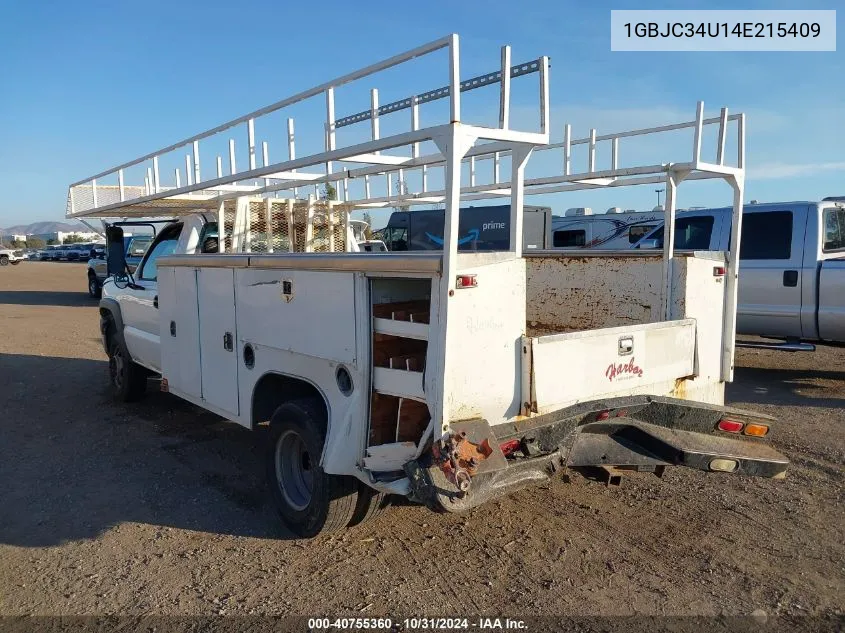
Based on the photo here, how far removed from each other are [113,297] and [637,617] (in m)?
6.44

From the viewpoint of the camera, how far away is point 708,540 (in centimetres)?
409

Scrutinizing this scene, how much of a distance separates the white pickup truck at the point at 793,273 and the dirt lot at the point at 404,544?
8.04 ft

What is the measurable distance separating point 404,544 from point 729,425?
203 centimetres

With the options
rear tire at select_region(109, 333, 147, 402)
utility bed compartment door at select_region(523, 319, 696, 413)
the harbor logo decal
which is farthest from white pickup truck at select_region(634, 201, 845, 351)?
rear tire at select_region(109, 333, 147, 402)

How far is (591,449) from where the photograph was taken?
371cm

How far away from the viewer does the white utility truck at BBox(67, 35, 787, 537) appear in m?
3.19

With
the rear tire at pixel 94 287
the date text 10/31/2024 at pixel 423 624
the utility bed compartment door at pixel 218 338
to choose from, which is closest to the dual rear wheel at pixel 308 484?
the utility bed compartment door at pixel 218 338

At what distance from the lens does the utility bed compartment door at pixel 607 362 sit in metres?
3.50

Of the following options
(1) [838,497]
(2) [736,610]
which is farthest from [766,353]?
(2) [736,610]

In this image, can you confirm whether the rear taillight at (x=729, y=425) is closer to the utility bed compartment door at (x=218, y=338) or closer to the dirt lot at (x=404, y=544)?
the dirt lot at (x=404, y=544)

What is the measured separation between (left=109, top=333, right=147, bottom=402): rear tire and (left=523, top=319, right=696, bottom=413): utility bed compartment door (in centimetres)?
529

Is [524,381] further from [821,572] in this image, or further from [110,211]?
[110,211]

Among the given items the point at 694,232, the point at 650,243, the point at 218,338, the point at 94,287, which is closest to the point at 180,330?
the point at 218,338

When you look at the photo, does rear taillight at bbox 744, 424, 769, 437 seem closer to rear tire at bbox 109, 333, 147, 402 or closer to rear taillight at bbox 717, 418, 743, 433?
rear taillight at bbox 717, 418, 743, 433
